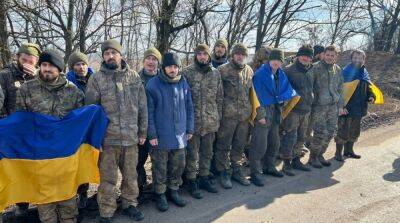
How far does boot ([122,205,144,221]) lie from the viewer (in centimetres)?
498

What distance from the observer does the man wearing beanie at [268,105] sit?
6.32m

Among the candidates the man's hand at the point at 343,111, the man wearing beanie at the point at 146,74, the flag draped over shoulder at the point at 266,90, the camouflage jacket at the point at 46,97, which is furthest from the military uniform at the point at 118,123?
the man's hand at the point at 343,111

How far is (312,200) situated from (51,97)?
4015 mm

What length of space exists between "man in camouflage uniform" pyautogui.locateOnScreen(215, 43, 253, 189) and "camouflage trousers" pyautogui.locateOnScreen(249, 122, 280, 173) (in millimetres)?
218

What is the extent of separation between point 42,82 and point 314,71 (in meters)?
4.81

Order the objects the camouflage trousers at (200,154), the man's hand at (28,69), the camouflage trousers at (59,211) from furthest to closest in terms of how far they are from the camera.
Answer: the camouflage trousers at (200,154) < the man's hand at (28,69) < the camouflage trousers at (59,211)

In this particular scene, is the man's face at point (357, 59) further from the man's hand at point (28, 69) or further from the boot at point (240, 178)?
the man's hand at point (28, 69)

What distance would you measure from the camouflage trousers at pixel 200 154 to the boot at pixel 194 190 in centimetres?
9

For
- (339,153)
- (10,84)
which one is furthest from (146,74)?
(339,153)

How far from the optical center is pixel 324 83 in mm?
7188

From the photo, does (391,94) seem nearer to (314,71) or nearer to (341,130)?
(341,130)

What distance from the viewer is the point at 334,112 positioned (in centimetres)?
742

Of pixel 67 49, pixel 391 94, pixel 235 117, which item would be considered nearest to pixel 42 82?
pixel 235 117

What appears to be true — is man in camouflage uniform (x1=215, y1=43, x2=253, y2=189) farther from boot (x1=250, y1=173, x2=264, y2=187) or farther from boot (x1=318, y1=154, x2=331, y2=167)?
boot (x1=318, y1=154, x2=331, y2=167)
